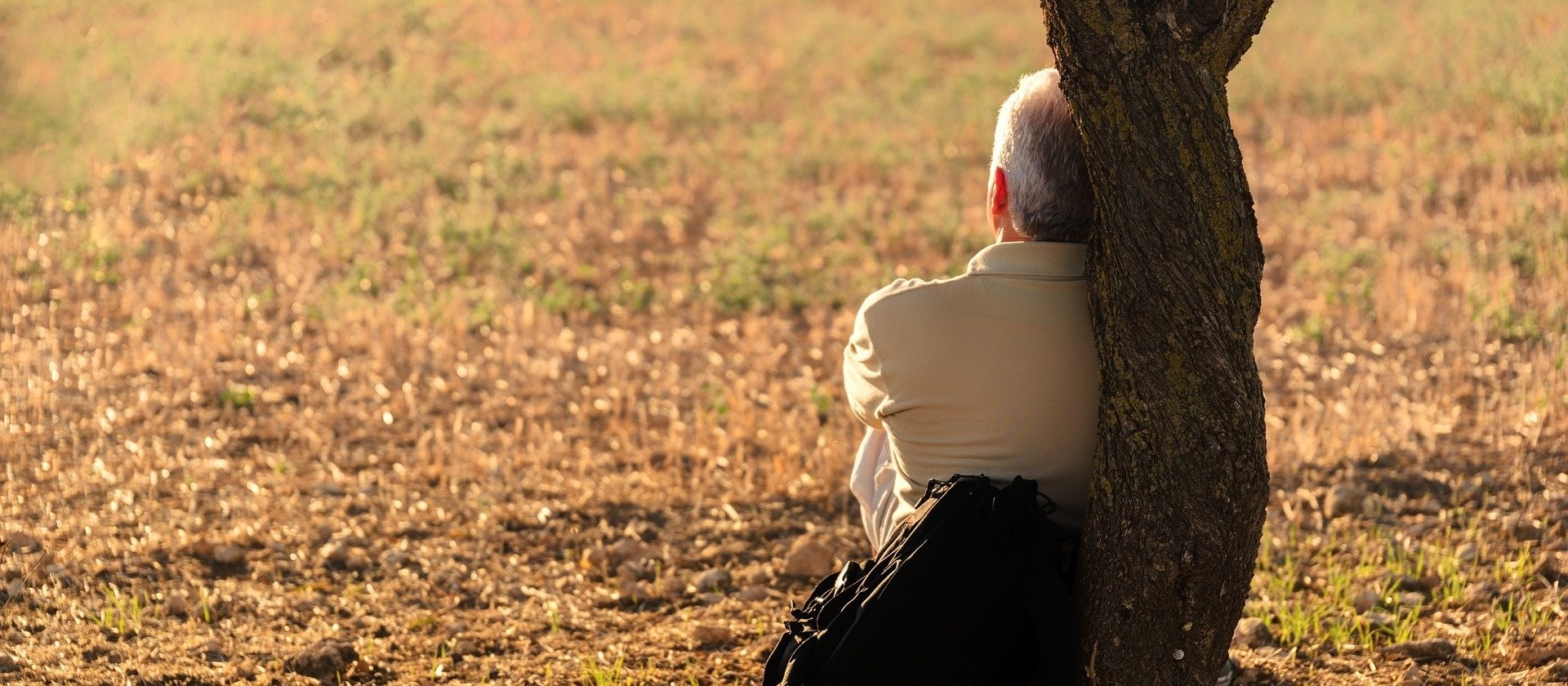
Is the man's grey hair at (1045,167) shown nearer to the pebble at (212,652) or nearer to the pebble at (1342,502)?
the pebble at (212,652)

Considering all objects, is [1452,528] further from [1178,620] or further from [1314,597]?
[1178,620]

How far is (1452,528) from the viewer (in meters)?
5.23

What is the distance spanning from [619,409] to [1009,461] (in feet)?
12.4

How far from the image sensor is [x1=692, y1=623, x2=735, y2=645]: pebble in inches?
180

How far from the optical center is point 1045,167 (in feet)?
10.6

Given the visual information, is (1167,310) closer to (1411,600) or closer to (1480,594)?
(1411,600)

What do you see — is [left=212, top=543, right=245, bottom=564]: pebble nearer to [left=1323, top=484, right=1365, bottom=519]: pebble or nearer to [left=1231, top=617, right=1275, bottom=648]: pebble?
[left=1231, top=617, right=1275, bottom=648]: pebble

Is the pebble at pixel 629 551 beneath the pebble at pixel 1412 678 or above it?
above

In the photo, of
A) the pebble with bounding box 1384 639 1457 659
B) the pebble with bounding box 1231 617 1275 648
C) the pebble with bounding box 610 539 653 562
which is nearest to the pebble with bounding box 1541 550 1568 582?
the pebble with bounding box 1384 639 1457 659

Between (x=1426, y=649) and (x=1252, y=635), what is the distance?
0.48 meters

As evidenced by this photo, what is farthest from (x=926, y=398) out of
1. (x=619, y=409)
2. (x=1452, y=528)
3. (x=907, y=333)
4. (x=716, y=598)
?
(x=619, y=409)

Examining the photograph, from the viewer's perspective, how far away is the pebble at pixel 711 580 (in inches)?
200

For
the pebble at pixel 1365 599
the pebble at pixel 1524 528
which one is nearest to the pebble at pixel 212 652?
the pebble at pixel 1365 599

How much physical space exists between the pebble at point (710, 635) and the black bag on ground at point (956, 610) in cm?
149
